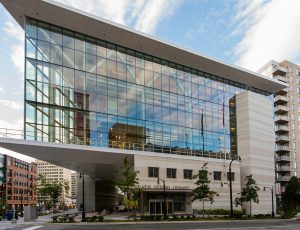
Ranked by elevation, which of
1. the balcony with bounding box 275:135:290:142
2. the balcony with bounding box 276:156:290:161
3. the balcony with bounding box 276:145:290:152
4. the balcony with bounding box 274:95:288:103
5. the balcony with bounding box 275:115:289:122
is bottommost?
the balcony with bounding box 276:156:290:161

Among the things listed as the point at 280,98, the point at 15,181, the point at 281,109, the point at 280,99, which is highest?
the point at 280,98

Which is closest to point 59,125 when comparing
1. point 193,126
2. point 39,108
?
point 39,108

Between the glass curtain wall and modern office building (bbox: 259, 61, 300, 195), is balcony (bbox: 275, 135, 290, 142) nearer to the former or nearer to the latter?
modern office building (bbox: 259, 61, 300, 195)

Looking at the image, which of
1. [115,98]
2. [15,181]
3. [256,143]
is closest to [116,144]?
[115,98]

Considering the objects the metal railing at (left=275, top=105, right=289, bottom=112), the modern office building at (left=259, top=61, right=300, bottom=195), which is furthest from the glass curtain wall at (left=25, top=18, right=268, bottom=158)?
the metal railing at (left=275, top=105, right=289, bottom=112)

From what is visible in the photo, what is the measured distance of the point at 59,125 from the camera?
1767 inches

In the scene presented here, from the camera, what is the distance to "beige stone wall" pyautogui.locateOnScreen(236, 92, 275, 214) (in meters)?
66.9

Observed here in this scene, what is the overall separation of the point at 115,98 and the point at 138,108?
13.6 ft

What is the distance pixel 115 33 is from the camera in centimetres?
5028

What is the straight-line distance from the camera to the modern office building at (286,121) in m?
98.6

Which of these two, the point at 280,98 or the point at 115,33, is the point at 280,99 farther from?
the point at 115,33

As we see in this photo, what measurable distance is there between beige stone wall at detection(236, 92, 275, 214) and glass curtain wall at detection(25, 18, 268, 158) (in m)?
3.22

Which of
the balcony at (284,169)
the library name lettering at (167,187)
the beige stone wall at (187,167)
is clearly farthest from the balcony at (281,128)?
the library name lettering at (167,187)

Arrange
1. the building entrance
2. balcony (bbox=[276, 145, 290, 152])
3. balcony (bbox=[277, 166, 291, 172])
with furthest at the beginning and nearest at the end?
balcony (bbox=[276, 145, 290, 152]), balcony (bbox=[277, 166, 291, 172]), the building entrance
